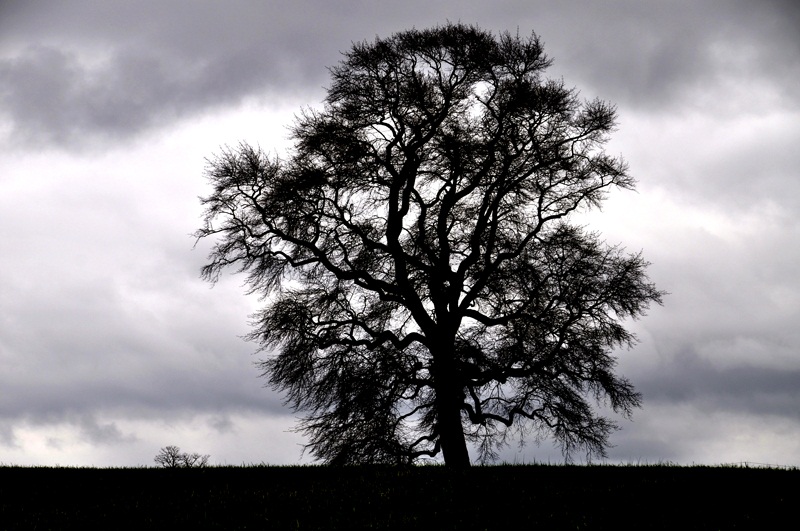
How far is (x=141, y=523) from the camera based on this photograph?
1538 centimetres

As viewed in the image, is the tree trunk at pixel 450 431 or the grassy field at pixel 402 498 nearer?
the grassy field at pixel 402 498

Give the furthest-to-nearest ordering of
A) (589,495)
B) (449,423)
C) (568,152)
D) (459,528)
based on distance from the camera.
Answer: (568,152)
(449,423)
(589,495)
(459,528)

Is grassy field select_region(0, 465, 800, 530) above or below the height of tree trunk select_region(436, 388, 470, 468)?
below

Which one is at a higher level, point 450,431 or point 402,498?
point 450,431

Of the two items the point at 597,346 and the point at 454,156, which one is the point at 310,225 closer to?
the point at 454,156

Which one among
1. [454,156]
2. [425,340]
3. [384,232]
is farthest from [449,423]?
[454,156]

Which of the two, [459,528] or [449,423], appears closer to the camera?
[459,528]

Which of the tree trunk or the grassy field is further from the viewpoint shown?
the tree trunk

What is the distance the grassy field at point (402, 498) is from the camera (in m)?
15.1

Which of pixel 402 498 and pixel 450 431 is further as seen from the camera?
pixel 450 431

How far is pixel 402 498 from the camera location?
16688mm

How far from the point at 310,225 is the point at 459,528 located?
1316cm

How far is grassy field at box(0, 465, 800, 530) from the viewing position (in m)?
15.1

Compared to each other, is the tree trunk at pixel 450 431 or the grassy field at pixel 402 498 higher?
the tree trunk at pixel 450 431
